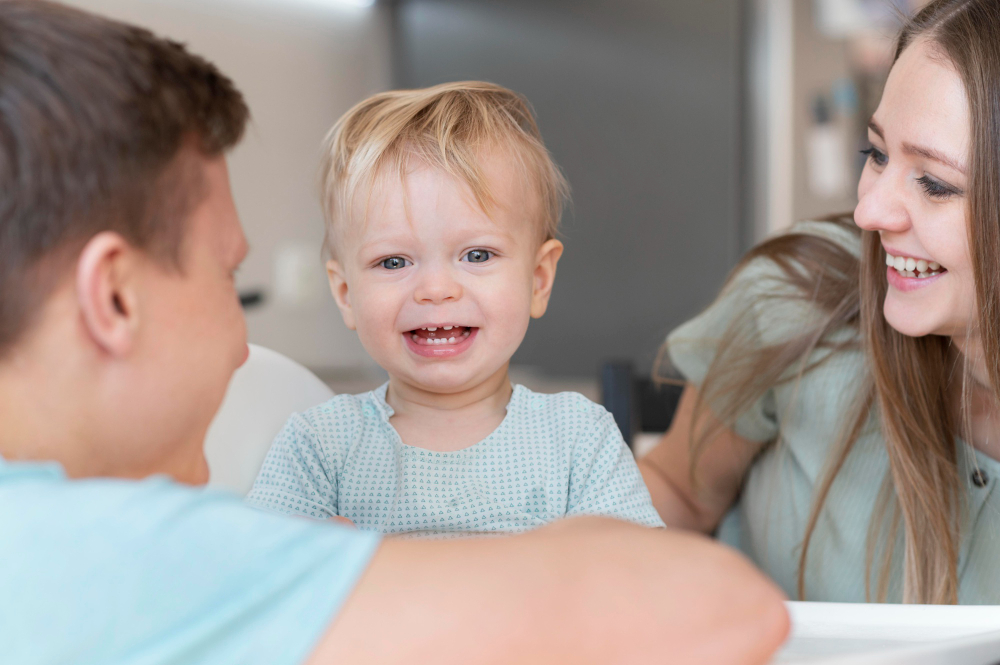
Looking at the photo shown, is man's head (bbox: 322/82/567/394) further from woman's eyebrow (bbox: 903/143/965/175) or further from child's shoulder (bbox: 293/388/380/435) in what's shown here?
woman's eyebrow (bbox: 903/143/965/175)

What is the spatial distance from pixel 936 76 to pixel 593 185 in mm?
1758

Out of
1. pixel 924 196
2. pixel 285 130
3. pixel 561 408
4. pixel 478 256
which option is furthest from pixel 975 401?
pixel 285 130

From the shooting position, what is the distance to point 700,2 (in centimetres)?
254

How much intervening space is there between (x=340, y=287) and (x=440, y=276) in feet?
0.41

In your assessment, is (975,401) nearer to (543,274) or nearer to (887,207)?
(887,207)

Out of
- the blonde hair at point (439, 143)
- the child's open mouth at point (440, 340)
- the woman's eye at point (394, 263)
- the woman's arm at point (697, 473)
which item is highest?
the blonde hair at point (439, 143)

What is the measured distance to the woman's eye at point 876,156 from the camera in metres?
0.94

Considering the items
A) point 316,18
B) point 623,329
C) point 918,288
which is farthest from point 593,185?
point 918,288

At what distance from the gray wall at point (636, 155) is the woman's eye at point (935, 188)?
1.67 m

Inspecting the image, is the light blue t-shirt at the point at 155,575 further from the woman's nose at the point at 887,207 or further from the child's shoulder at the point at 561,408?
the woman's nose at the point at 887,207

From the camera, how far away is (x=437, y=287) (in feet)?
2.25

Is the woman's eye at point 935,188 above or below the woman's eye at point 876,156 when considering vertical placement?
below

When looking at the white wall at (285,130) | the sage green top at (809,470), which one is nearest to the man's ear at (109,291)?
the sage green top at (809,470)

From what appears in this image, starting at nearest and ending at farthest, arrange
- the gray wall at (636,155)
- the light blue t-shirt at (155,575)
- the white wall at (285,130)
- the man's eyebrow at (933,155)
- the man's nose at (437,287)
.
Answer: the light blue t-shirt at (155,575)
the man's nose at (437,287)
the man's eyebrow at (933,155)
the white wall at (285,130)
the gray wall at (636,155)
